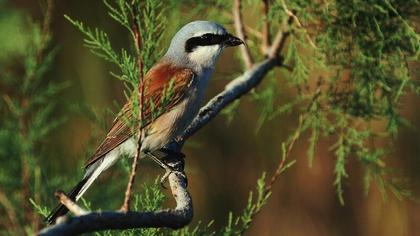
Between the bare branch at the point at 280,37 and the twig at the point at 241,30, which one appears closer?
the bare branch at the point at 280,37

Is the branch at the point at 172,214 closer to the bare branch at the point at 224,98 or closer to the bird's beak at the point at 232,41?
the bare branch at the point at 224,98

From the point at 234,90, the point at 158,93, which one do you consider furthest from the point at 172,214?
the point at 234,90

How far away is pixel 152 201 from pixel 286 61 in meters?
1.55

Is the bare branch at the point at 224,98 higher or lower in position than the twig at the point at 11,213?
higher

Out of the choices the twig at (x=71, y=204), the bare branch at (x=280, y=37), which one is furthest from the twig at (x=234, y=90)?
the twig at (x=71, y=204)

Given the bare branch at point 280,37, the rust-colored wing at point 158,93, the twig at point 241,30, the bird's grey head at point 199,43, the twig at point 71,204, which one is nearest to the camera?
the twig at point 71,204

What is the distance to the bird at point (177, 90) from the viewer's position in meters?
3.01

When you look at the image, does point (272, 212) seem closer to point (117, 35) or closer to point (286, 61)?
point (117, 35)

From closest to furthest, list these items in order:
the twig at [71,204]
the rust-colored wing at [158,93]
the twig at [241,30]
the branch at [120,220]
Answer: the branch at [120,220]
the twig at [71,204]
the rust-colored wing at [158,93]
the twig at [241,30]

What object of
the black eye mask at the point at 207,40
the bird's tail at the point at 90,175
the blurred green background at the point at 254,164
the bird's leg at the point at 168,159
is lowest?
the blurred green background at the point at 254,164

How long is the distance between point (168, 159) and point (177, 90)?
0.34 meters

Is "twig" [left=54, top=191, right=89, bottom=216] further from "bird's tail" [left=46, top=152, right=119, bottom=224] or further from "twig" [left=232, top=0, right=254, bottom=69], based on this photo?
"twig" [left=232, top=0, right=254, bottom=69]

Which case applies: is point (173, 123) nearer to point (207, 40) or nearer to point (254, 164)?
point (207, 40)

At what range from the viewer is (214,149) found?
5.55 metres
